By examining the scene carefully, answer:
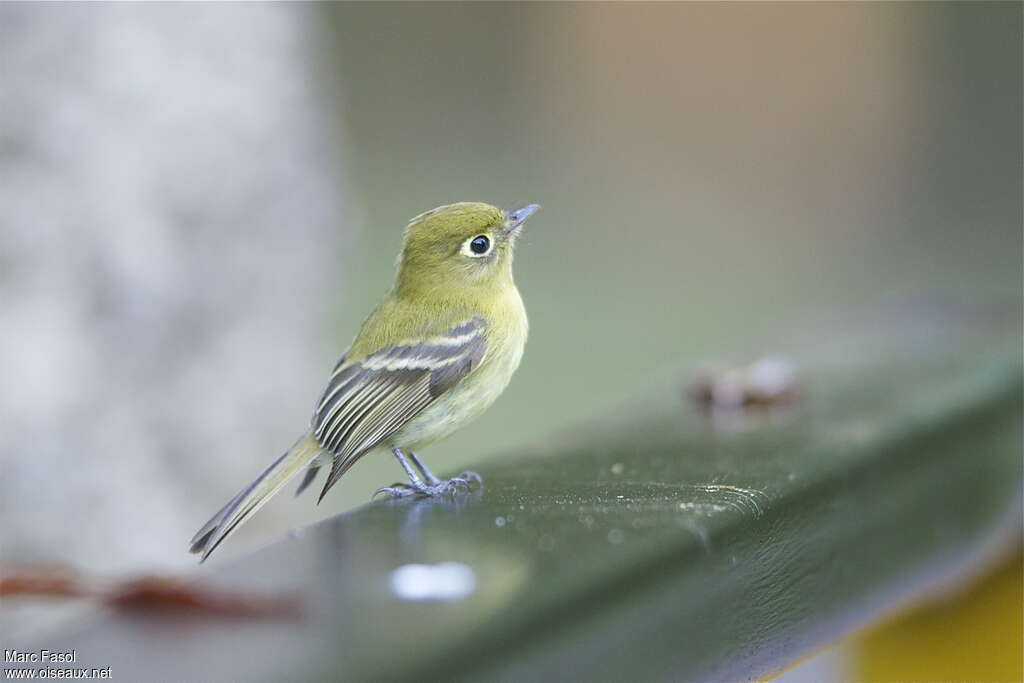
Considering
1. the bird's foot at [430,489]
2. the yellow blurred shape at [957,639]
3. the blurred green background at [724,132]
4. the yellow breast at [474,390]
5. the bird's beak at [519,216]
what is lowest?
the blurred green background at [724,132]

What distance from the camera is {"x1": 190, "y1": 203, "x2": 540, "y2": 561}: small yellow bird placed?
1.41m

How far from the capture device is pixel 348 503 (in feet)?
14.5

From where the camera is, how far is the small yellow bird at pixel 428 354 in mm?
1407

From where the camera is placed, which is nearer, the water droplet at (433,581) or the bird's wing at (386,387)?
the water droplet at (433,581)

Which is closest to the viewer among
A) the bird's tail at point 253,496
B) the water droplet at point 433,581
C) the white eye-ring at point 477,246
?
the water droplet at point 433,581

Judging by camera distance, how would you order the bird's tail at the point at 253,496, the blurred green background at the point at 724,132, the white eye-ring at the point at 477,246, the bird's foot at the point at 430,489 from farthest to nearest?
1. the blurred green background at the point at 724,132
2. the white eye-ring at the point at 477,246
3. the bird's foot at the point at 430,489
4. the bird's tail at the point at 253,496

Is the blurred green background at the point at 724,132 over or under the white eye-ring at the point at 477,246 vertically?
under

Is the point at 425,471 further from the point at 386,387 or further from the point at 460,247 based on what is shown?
the point at 460,247

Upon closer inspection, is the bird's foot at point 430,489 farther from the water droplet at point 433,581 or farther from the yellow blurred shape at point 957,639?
the yellow blurred shape at point 957,639

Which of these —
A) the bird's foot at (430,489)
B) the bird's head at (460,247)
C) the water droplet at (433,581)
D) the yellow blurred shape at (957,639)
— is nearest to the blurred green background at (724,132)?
the yellow blurred shape at (957,639)

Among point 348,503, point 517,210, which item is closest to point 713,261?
point 348,503

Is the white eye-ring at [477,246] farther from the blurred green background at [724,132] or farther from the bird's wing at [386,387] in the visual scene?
the blurred green background at [724,132]

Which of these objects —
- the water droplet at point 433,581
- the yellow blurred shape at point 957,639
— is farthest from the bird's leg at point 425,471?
the yellow blurred shape at point 957,639

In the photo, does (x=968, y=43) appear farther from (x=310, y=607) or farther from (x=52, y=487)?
(x=310, y=607)
